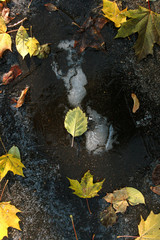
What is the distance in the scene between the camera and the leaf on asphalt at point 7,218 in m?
1.50

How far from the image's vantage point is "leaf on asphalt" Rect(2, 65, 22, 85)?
166 cm

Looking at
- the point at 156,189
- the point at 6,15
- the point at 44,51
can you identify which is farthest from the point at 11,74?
the point at 156,189

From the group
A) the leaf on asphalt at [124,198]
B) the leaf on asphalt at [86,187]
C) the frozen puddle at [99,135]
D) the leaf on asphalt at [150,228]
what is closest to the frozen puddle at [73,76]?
the frozen puddle at [99,135]

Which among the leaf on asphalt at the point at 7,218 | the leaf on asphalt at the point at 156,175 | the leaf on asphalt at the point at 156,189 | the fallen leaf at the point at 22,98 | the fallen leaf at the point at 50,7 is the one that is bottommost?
the leaf on asphalt at the point at 156,189

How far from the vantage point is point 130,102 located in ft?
5.28

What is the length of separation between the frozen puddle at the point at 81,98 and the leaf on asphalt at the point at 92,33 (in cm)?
10

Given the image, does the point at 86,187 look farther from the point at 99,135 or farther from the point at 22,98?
the point at 22,98

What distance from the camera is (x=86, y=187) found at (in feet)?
5.07

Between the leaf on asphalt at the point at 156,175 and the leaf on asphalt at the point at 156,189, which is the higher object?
the leaf on asphalt at the point at 156,175

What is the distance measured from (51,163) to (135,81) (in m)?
0.92

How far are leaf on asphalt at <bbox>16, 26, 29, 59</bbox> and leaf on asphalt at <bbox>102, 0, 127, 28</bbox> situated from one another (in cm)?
63

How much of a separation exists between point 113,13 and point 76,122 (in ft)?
2.73

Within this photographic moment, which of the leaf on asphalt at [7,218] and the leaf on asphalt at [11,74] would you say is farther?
the leaf on asphalt at [11,74]

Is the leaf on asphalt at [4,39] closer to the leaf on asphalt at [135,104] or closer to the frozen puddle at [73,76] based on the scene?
Answer: the frozen puddle at [73,76]
